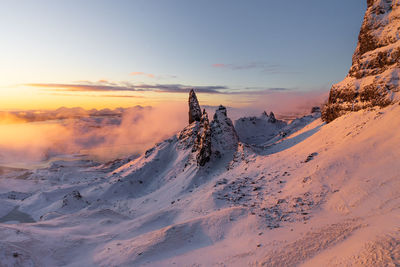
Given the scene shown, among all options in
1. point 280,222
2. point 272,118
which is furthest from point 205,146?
point 272,118

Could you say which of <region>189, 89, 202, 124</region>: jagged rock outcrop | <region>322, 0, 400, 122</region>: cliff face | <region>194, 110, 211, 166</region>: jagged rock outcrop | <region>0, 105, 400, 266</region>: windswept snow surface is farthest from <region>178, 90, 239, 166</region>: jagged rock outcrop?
<region>322, 0, 400, 122</region>: cliff face

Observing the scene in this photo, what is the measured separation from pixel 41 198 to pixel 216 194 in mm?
55908

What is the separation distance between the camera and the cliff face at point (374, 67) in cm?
2482

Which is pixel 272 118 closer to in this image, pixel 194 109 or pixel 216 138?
pixel 194 109

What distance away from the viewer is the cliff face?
977 inches

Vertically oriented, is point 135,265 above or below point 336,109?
below

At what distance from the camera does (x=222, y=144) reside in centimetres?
4884

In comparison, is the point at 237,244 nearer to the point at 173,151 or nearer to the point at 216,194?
the point at 216,194

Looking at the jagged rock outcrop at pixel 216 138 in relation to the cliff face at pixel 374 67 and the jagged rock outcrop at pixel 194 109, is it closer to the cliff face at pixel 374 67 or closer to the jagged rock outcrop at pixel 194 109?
the jagged rock outcrop at pixel 194 109

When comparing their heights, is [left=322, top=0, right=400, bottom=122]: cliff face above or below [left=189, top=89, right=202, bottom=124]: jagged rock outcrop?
above

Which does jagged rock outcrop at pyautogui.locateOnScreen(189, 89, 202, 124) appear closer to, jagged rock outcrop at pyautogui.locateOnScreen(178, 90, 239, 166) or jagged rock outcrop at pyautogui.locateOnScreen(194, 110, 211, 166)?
jagged rock outcrop at pyautogui.locateOnScreen(178, 90, 239, 166)

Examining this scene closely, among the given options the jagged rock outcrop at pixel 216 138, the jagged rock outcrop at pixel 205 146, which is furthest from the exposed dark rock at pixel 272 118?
the jagged rock outcrop at pixel 205 146

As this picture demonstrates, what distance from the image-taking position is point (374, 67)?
27.8 meters

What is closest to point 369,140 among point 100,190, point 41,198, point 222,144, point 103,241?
point 103,241
